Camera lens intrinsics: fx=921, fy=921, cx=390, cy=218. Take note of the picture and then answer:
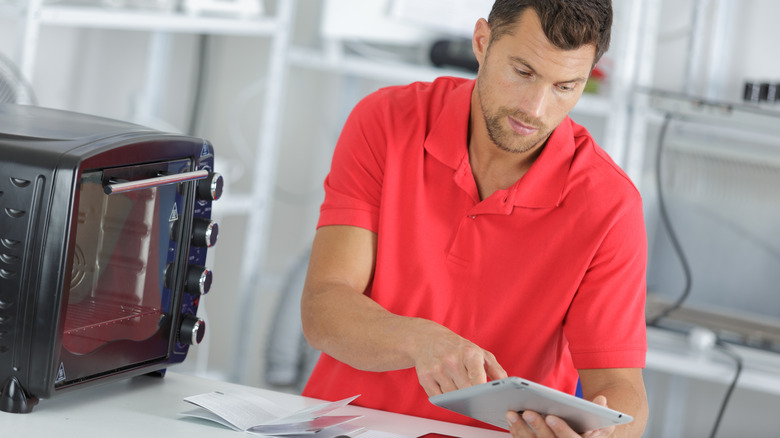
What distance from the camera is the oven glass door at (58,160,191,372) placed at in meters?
0.95

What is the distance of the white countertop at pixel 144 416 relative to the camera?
2.97ft

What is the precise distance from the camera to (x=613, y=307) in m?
1.23

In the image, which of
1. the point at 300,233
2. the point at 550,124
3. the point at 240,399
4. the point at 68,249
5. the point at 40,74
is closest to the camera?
the point at 68,249

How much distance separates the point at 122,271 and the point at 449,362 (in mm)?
378

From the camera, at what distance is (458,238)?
4.15ft

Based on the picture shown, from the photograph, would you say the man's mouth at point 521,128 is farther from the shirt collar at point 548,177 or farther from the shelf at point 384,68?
the shelf at point 384,68

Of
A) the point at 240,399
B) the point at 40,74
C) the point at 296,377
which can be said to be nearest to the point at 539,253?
the point at 240,399

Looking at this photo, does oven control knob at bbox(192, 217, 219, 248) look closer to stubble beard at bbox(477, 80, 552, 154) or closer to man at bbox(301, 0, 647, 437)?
man at bbox(301, 0, 647, 437)

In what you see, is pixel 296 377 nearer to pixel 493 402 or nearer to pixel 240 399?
pixel 240 399

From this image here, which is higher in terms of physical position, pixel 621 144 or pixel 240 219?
pixel 621 144

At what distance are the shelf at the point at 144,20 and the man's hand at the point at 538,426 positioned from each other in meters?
1.06

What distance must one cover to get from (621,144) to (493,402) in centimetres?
133

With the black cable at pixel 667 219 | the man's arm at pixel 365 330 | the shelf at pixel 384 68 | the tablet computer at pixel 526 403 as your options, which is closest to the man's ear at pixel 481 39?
the man's arm at pixel 365 330

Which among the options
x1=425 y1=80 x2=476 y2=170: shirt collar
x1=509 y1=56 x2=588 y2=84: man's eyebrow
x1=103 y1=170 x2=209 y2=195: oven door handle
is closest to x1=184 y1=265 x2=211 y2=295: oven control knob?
x1=103 y1=170 x2=209 y2=195: oven door handle
